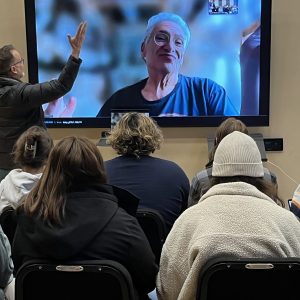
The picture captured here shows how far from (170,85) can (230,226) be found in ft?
9.00

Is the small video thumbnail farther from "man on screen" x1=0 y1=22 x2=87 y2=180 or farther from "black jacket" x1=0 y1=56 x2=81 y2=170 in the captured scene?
"black jacket" x1=0 y1=56 x2=81 y2=170

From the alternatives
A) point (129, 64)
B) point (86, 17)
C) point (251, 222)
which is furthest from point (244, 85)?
point (251, 222)

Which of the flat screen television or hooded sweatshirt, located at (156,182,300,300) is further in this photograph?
the flat screen television

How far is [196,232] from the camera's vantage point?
54.3 inches

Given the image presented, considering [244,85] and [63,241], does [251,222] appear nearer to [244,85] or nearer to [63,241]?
[63,241]

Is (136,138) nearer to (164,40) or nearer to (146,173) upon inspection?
(146,173)

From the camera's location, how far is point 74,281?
4.63 feet

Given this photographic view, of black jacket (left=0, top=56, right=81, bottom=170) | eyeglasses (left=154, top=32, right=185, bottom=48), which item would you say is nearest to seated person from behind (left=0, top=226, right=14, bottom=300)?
black jacket (left=0, top=56, right=81, bottom=170)

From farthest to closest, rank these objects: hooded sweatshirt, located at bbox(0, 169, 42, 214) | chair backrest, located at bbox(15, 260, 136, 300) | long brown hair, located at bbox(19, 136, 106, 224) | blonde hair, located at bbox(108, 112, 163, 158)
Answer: blonde hair, located at bbox(108, 112, 163, 158), hooded sweatshirt, located at bbox(0, 169, 42, 214), long brown hair, located at bbox(19, 136, 106, 224), chair backrest, located at bbox(15, 260, 136, 300)

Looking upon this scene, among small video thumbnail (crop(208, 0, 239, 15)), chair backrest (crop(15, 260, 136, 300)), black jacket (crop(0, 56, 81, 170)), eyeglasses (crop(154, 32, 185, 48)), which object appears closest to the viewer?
chair backrest (crop(15, 260, 136, 300))

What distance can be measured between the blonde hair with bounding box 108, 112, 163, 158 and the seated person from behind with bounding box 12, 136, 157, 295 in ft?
2.66

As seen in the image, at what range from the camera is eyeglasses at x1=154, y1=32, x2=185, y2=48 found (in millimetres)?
3896

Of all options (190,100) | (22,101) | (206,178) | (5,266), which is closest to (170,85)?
(190,100)

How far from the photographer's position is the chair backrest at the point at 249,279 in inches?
49.6
